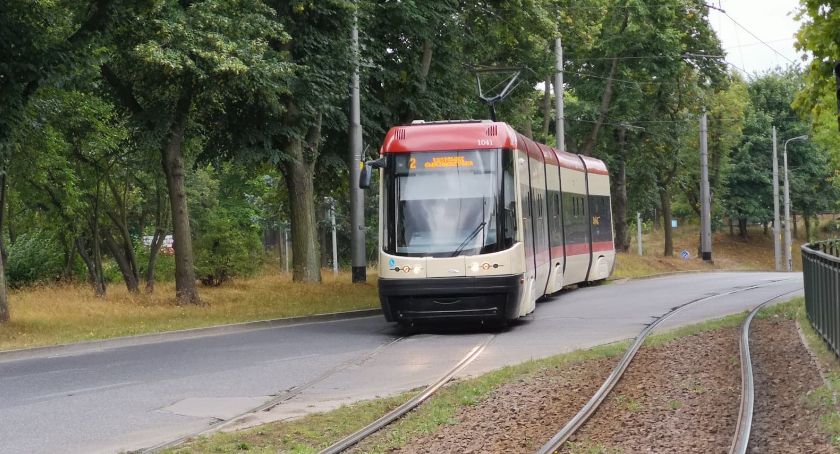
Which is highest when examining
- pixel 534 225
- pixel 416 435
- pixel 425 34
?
pixel 425 34

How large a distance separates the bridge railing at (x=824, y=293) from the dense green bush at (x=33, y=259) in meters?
37.8

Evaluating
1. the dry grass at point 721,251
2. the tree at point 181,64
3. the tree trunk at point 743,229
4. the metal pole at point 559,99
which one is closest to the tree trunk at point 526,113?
the metal pole at point 559,99

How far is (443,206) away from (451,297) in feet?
4.76

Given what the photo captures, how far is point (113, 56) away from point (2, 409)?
13423mm

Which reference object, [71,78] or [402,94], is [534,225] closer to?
[71,78]

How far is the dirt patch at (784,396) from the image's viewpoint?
28.9ft

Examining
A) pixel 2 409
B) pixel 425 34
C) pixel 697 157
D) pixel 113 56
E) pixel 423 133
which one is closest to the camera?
pixel 2 409

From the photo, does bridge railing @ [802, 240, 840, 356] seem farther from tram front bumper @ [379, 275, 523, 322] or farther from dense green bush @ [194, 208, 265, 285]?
dense green bush @ [194, 208, 265, 285]

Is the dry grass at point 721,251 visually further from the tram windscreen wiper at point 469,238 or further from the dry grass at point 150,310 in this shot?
the tram windscreen wiper at point 469,238

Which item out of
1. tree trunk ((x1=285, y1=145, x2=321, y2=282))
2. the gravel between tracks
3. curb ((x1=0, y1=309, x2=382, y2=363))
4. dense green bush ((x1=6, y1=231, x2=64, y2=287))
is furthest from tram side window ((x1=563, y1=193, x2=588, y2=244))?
dense green bush ((x1=6, y1=231, x2=64, y2=287))

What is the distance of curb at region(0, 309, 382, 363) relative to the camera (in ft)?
57.3

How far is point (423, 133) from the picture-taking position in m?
18.7

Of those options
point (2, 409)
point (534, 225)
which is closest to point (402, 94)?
point (534, 225)

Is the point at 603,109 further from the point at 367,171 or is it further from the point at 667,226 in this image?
the point at 367,171
